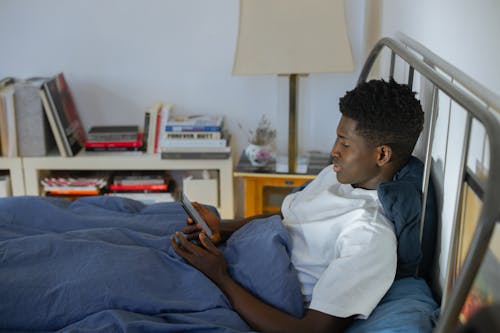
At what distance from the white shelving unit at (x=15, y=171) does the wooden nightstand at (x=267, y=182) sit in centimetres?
97

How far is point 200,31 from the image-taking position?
9.47 feet

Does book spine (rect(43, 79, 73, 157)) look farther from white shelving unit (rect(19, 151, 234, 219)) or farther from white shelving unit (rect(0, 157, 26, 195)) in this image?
white shelving unit (rect(0, 157, 26, 195))

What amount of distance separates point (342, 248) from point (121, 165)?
1.68 meters

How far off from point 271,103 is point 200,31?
0.46m

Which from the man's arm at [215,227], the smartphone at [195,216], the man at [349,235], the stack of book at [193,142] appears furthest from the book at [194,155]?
the man at [349,235]

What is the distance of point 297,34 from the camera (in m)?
2.42

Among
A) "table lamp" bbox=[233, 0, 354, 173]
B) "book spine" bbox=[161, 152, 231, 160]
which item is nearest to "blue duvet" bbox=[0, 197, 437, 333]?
"table lamp" bbox=[233, 0, 354, 173]

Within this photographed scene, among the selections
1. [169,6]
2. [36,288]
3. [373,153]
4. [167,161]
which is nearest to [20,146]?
[167,161]

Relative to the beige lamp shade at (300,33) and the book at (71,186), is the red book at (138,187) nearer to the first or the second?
the book at (71,186)

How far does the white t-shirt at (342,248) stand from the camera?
128 cm

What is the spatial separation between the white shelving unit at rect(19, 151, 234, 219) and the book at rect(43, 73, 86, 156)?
0.06 meters

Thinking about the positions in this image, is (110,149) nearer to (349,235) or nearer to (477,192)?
(349,235)

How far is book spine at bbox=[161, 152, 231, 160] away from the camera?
2.77 metres

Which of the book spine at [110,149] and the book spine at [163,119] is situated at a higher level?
the book spine at [163,119]
